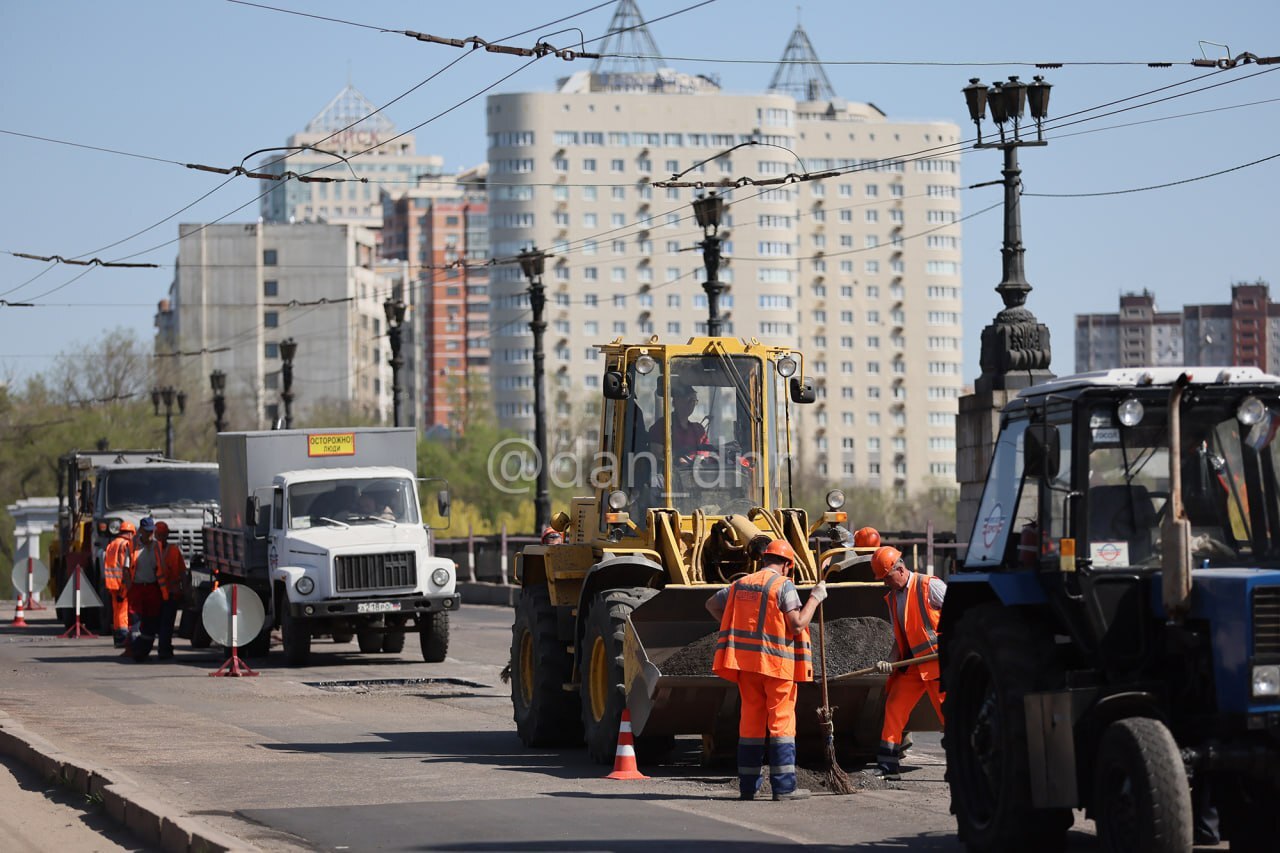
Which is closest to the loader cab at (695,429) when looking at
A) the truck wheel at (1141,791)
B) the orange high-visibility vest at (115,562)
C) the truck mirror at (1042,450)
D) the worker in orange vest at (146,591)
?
the truck mirror at (1042,450)

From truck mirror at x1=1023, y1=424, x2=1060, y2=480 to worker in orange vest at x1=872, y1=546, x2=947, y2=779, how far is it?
3576 millimetres

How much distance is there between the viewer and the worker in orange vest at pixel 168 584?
85.5ft

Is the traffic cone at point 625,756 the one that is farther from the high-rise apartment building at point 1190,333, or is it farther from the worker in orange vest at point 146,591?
the high-rise apartment building at point 1190,333

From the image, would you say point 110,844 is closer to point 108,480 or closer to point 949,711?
point 949,711

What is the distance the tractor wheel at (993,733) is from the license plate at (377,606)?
1565 cm

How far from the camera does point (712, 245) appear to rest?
2944 centimetres

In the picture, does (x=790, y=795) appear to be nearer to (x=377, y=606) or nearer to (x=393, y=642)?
(x=377, y=606)

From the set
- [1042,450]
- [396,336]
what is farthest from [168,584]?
[396,336]

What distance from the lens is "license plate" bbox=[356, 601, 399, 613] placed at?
25156 millimetres

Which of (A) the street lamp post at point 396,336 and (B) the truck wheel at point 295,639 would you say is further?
(A) the street lamp post at point 396,336

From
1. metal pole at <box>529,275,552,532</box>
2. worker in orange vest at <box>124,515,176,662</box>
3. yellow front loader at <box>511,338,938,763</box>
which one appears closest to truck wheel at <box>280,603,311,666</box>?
worker in orange vest at <box>124,515,176,662</box>

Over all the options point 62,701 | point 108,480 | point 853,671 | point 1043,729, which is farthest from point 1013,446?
point 108,480

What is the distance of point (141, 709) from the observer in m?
19.5

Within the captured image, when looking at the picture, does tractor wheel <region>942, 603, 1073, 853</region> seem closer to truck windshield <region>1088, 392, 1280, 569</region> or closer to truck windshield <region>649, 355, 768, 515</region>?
truck windshield <region>1088, 392, 1280, 569</region>
